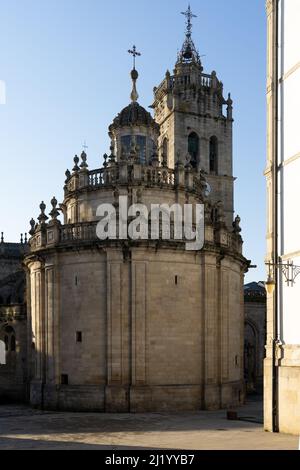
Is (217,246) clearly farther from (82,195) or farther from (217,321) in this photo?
(82,195)

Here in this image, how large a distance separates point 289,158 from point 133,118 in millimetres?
17072

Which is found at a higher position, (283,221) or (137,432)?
(283,221)

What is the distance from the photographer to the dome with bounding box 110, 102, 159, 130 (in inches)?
1617

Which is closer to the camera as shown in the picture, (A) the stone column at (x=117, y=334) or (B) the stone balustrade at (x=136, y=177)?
(A) the stone column at (x=117, y=334)

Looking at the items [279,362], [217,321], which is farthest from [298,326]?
[217,321]

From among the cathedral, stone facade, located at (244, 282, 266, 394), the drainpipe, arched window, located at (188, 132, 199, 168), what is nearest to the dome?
the cathedral

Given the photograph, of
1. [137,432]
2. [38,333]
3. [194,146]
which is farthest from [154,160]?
[194,146]

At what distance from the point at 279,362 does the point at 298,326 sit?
1.88m

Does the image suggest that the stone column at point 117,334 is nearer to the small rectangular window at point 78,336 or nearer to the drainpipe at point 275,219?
the small rectangular window at point 78,336

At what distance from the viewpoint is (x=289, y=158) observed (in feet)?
84.8

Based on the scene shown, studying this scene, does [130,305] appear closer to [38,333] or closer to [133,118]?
[38,333]

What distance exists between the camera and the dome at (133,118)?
135ft

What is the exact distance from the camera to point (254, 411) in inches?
1366

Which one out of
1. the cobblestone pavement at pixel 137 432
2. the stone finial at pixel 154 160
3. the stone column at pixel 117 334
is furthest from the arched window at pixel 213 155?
the cobblestone pavement at pixel 137 432
